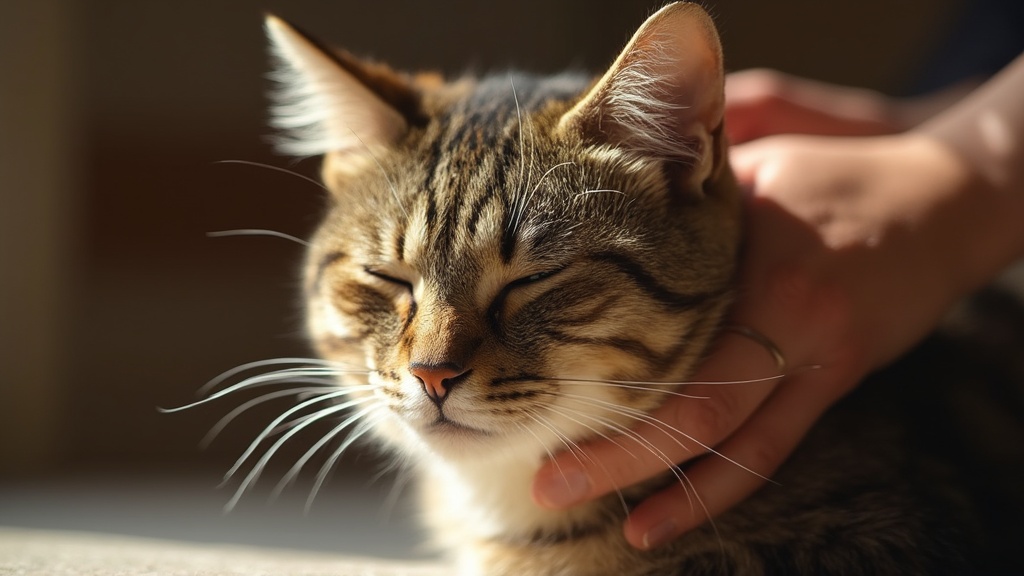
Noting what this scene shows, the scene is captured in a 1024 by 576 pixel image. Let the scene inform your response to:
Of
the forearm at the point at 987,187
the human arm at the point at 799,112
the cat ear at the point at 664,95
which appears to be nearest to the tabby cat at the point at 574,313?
the cat ear at the point at 664,95

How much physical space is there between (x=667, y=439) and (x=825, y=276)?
34 centimetres

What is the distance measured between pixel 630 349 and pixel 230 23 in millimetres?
2519

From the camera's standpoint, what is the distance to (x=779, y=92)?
180 cm

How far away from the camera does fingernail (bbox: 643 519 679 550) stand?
1.15m

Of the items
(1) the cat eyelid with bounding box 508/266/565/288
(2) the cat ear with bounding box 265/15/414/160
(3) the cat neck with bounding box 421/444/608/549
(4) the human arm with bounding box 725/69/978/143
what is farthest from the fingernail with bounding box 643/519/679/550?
(4) the human arm with bounding box 725/69/978/143

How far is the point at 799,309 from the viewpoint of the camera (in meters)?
1.21

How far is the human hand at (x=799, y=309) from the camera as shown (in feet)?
3.80

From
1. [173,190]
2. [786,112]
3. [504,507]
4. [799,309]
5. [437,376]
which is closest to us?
[437,376]

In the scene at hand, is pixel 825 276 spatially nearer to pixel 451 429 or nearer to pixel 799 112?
pixel 451 429

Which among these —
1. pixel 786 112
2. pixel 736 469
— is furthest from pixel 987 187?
pixel 736 469

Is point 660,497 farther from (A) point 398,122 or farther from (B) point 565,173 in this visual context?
(A) point 398,122

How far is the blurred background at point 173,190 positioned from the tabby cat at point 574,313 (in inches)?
39.8

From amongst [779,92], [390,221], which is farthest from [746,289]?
[779,92]

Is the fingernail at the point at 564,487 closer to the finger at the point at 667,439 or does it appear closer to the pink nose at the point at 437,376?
the finger at the point at 667,439
